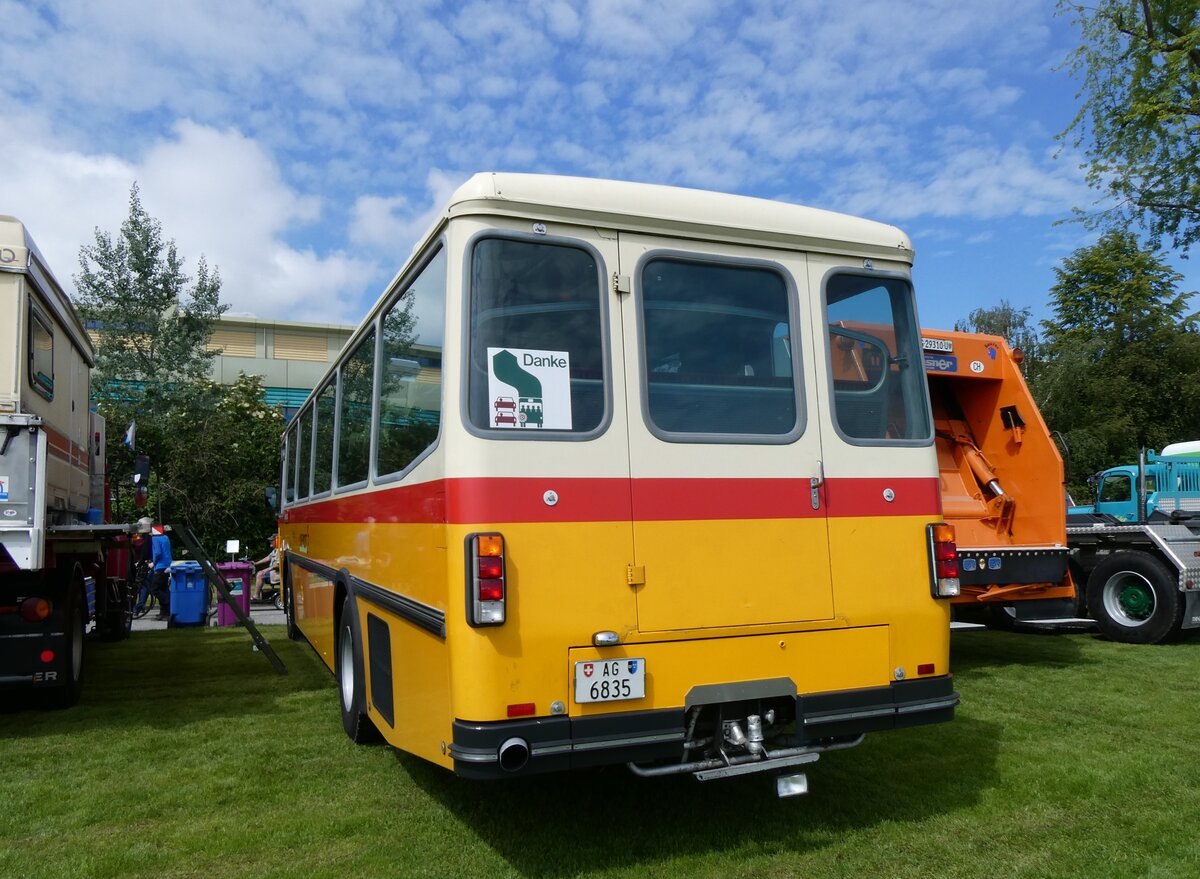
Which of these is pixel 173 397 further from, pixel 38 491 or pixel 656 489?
pixel 656 489

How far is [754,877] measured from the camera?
3.97 m

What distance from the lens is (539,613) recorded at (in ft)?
12.4

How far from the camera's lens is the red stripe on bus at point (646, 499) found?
3750mm

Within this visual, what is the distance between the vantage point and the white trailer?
19.1ft

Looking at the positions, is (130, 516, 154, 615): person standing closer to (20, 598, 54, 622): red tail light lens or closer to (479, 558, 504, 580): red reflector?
(20, 598, 54, 622): red tail light lens

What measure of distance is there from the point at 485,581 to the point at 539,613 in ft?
0.89

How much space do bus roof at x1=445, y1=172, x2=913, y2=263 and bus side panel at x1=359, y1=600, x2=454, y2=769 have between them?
1.88 m

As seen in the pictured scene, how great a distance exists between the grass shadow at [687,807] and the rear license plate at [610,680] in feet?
2.69

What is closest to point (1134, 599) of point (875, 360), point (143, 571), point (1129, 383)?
point (875, 360)

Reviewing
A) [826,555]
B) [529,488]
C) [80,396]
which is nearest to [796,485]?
[826,555]

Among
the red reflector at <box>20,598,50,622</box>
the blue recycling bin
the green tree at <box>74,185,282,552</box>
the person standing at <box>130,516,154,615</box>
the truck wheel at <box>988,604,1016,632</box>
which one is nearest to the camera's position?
A: the red reflector at <box>20,598,50,622</box>

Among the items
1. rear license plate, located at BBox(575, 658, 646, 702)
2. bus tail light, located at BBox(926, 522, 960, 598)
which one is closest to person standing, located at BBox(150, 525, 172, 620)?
rear license plate, located at BBox(575, 658, 646, 702)

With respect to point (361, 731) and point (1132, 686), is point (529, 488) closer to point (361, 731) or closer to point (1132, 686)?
point (361, 731)

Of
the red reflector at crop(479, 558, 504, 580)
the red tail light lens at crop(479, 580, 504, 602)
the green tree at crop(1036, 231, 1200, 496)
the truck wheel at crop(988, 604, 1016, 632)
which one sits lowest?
the truck wheel at crop(988, 604, 1016, 632)
